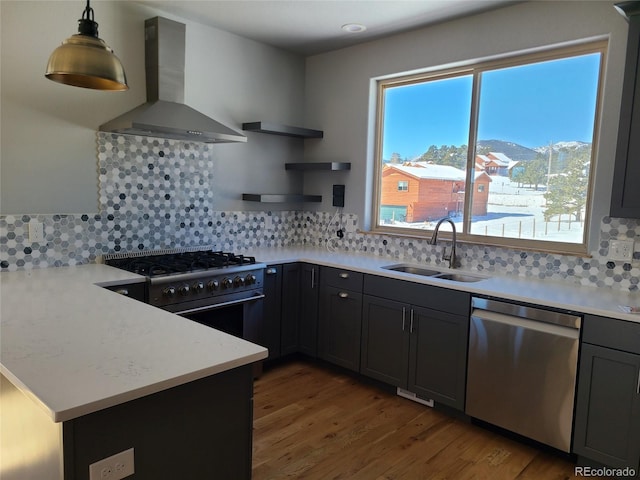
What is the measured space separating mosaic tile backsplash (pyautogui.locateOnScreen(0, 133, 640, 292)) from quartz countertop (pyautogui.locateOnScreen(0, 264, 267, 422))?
0.81 m

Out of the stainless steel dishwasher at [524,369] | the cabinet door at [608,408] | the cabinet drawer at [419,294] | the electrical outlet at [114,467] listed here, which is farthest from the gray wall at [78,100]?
the cabinet door at [608,408]

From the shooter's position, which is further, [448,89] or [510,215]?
[448,89]

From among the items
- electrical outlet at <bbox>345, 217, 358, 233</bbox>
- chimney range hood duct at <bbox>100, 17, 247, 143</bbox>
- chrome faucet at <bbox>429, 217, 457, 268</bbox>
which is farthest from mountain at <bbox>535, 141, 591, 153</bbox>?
chimney range hood duct at <bbox>100, 17, 247, 143</bbox>

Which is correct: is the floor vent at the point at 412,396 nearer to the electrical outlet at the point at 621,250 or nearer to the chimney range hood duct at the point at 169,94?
the electrical outlet at the point at 621,250

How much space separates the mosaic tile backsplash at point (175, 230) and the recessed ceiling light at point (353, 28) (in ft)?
4.67

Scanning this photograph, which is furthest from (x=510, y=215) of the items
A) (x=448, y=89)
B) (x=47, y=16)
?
(x=47, y=16)

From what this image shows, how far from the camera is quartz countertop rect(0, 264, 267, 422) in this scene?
124 cm

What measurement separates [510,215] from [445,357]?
1127 mm

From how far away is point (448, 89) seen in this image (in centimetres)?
368

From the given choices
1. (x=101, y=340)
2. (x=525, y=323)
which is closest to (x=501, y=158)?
(x=525, y=323)

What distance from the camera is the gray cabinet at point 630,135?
243 centimetres


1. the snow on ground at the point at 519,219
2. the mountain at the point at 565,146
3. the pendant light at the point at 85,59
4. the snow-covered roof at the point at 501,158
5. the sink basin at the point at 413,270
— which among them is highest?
the pendant light at the point at 85,59

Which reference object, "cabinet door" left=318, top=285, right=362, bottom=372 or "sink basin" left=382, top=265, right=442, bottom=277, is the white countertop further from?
"cabinet door" left=318, top=285, right=362, bottom=372

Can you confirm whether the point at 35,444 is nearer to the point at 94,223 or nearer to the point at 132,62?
the point at 94,223
